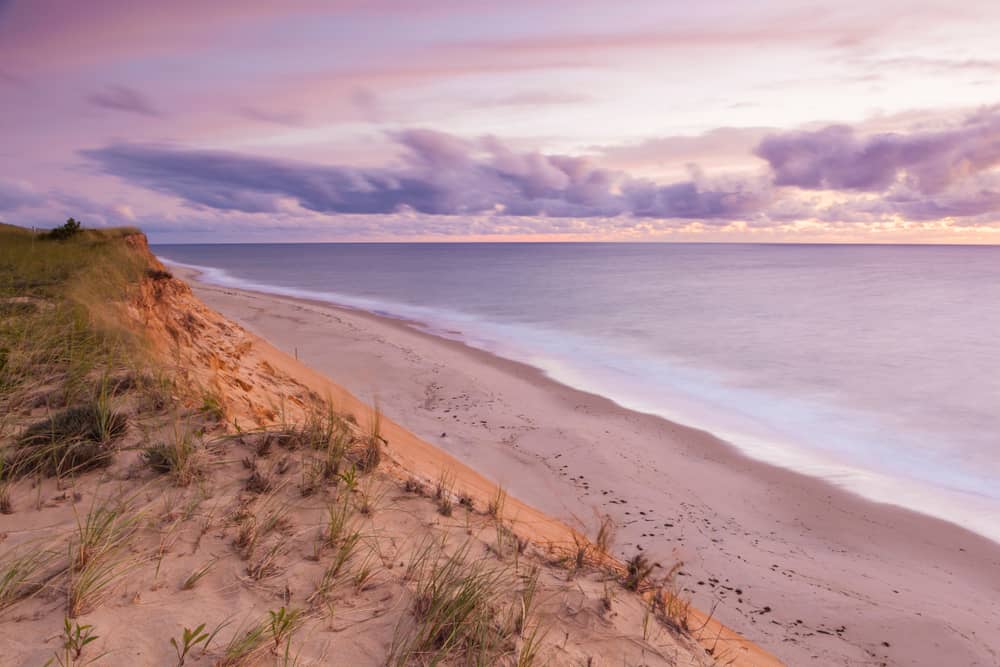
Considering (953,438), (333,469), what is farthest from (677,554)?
(953,438)

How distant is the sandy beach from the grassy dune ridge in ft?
6.18

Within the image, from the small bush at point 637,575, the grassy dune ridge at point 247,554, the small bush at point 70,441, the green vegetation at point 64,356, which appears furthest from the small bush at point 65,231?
the small bush at point 637,575

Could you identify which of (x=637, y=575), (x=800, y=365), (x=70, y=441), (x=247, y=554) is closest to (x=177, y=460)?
(x=70, y=441)

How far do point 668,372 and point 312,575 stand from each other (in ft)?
57.4

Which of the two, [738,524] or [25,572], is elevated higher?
[25,572]

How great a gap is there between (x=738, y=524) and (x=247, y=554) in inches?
266

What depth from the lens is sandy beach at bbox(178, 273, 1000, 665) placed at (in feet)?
17.6

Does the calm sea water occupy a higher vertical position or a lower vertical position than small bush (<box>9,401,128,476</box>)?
lower

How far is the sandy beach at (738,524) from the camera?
5363 mm

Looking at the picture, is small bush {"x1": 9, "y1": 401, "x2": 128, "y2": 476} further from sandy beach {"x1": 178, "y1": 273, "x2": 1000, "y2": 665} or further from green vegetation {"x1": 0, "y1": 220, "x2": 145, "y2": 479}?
sandy beach {"x1": 178, "y1": 273, "x2": 1000, "y2": 665}

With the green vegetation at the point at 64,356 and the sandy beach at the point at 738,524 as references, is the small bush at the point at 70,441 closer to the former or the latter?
the green vegetation at the point at 64,356

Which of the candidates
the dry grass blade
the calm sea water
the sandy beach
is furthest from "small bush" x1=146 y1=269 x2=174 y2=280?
the calm sea water

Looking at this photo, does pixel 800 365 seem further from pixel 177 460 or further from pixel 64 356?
pixel 64 356

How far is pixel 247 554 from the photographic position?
3.32 meters
